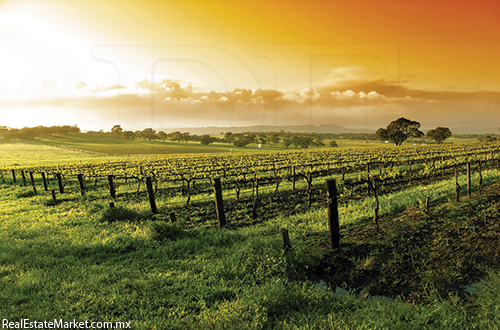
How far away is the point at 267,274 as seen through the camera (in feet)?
18.0

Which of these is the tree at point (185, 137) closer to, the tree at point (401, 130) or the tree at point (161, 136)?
the tree at point (161, 136)

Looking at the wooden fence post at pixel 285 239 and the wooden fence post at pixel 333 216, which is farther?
the wooden fence post at pixel 333 216

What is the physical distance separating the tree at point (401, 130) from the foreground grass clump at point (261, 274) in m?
105

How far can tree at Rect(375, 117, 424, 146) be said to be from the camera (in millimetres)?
97312

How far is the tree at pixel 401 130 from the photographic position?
319ft

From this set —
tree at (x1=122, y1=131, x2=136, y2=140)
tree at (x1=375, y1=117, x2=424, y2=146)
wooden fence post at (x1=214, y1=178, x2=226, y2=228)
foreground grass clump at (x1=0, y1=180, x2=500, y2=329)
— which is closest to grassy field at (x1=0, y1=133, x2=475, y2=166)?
tree at (x1=375, y1=117, x2=424, y2=146)

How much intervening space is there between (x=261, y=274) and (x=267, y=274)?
0.14m

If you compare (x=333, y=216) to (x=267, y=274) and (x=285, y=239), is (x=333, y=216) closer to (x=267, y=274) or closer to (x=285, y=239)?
(x=285, y=239)

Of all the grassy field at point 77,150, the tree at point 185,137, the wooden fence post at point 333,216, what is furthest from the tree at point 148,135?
the wooden fence post at point 333,216

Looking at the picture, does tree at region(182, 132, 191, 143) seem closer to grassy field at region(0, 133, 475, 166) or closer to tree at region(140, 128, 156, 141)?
tree at region(140, 128, 156, 141)

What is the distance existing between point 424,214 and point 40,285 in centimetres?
1103

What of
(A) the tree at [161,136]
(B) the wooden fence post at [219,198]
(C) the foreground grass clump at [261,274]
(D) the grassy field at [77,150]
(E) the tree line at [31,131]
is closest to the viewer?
(C) the foreground grass clump at [261,274]

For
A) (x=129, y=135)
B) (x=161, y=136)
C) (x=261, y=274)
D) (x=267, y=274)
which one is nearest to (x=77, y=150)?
(x=129, y=135)

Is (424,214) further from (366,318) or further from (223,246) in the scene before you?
(223,246)
